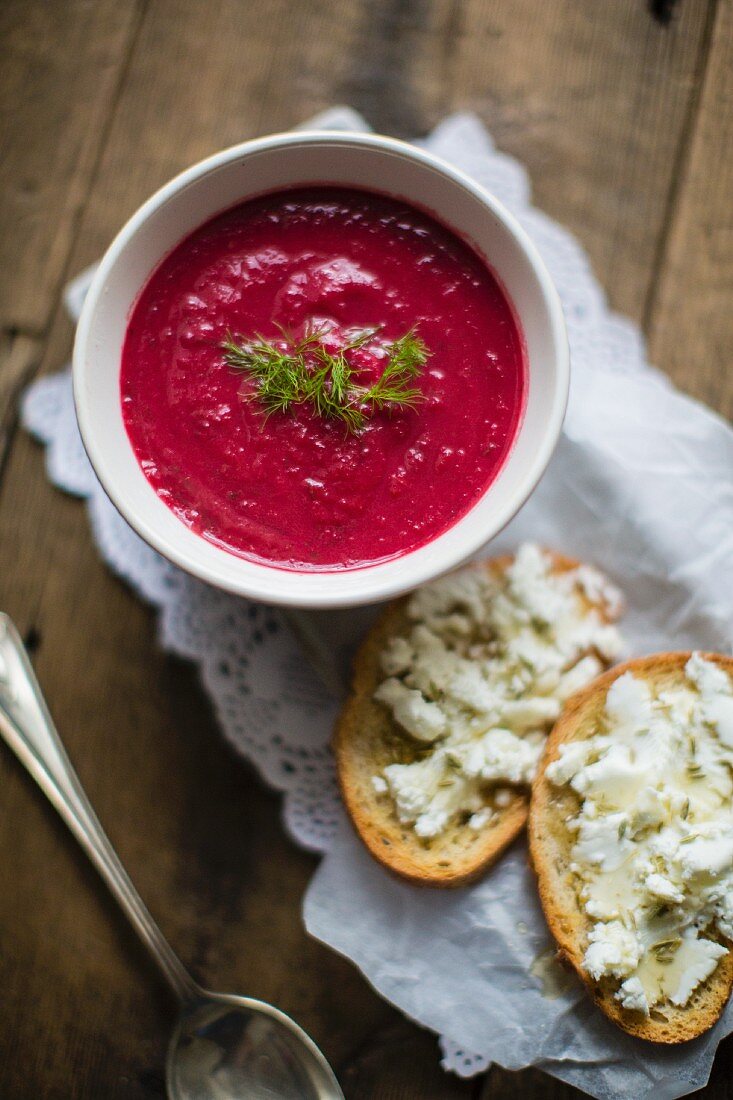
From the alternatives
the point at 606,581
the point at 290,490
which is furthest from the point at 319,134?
the point at 606,581

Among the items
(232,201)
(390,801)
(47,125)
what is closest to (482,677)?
(390,801)

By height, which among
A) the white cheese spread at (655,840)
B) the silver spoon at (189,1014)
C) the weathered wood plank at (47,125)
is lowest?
the silver spoon at (189,1014)

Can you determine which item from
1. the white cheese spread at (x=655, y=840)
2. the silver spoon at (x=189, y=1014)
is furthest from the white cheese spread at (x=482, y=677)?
the silver spoon at (x=189, y=1014)

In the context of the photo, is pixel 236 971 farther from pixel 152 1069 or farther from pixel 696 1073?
pixel 696 1073

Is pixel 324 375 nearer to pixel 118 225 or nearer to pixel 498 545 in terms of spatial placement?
pixel 498 545

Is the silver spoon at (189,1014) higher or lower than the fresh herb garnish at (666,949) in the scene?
lower

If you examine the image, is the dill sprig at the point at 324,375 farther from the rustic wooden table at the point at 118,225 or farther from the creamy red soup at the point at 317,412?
the rustic wooden table at the point at 118,225

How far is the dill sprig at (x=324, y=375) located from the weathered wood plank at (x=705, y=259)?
99 cm

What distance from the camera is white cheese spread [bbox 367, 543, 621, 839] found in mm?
2324

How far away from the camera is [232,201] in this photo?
2.19 meters

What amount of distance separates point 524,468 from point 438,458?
0.65 ft

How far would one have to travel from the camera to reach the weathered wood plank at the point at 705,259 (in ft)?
8.82

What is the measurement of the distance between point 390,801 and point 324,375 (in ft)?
3.65

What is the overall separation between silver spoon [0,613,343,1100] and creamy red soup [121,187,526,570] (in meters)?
0.88
